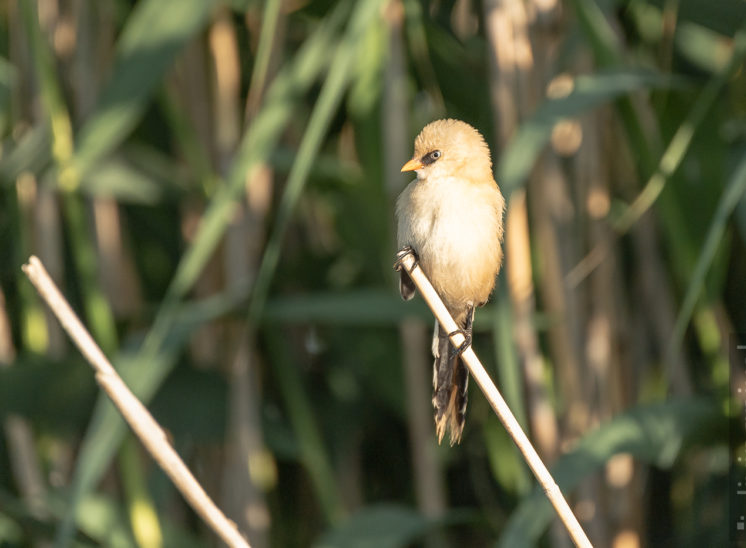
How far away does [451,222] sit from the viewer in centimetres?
136

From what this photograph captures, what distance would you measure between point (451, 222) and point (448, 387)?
0.72 feet

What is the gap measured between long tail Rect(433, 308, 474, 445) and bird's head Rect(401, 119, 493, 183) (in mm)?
213

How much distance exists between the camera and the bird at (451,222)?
1.29 meters

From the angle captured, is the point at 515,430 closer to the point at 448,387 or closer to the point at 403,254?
the point at 448,387

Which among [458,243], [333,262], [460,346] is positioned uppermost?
[333,262]

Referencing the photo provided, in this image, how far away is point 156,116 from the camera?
2.56 metres

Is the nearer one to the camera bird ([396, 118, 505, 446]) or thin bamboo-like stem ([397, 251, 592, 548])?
thin bamboo-like stem ([397, 251, 592, 548])

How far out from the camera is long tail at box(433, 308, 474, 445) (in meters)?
1.19

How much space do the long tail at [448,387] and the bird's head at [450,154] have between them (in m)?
0.21

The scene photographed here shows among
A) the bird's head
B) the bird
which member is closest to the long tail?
the bird

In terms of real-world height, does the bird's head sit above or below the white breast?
above

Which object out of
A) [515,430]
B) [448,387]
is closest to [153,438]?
[448,387]

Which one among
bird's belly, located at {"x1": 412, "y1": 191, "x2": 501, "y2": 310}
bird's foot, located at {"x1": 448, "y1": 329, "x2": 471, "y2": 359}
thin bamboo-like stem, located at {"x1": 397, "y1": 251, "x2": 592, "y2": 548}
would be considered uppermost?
bird's belly, located at {"x1": 412, "y1": 191, "x2": 501, "y2": 310}

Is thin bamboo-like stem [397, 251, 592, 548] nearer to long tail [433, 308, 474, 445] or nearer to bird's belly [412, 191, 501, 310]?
long tail [433, 308, 474, 445]
